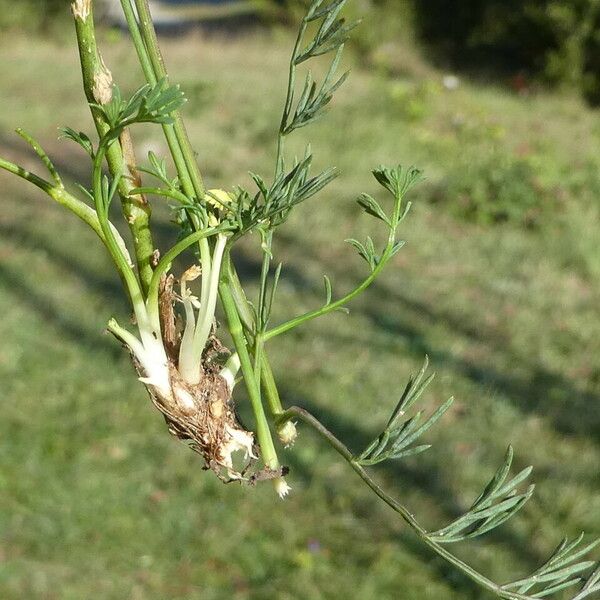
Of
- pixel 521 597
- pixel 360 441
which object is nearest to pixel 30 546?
pixel 360 441

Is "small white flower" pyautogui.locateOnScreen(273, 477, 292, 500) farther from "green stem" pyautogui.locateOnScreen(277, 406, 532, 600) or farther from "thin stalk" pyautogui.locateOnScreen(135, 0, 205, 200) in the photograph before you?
"thin stalk" pyautogui.locateOnScreen(135, 0, 205, 200)

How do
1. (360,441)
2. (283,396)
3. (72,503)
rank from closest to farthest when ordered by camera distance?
(72,503) → (360,441) → (283,396)

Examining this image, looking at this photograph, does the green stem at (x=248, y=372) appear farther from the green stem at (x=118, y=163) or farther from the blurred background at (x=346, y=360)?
the blurred background at (x=346, y=360)

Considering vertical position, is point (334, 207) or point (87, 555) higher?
point (87, 555)

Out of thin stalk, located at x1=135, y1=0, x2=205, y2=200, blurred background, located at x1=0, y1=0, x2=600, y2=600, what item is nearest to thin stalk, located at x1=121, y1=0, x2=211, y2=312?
thin stalk, located at x1=135, y1=0, x2=205, y2=200

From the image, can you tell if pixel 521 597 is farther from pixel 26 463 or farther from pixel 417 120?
pixel 417 120

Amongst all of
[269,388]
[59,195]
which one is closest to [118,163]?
[59,195]

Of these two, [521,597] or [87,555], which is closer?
[521,597]
